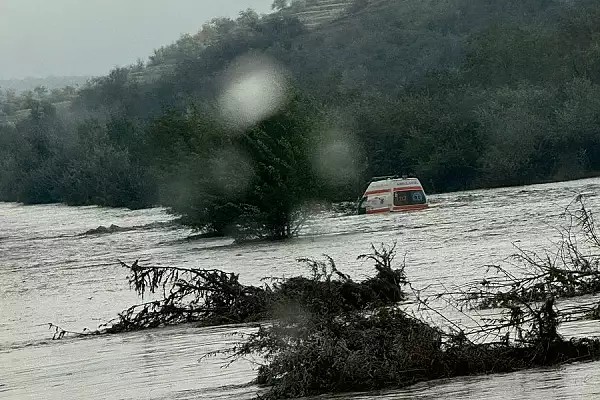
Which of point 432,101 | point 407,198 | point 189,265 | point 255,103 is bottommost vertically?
point 189,265

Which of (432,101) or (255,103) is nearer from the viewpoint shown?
(255,103)

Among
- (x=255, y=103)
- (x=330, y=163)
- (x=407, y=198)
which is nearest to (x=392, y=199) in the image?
(x=407, y=198)

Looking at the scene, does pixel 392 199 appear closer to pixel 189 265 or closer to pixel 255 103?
pixel 255 103

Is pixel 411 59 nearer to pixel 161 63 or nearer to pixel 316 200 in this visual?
pixel 316 200

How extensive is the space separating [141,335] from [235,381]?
6.23m

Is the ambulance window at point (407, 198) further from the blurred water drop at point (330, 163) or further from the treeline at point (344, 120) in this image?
the blurred water drop at point (330, 163)

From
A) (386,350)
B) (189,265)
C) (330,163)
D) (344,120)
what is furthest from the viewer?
(344,120)

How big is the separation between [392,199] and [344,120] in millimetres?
21636

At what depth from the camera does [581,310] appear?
13336mm

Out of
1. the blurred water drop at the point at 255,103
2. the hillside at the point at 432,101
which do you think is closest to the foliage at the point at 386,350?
the blurred water drop at the point at 255,103

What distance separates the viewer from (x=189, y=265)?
34.0 m

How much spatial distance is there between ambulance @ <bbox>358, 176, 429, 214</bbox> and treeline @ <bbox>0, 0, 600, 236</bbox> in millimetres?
796

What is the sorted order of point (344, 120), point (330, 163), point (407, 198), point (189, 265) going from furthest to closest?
point (344, 120) → point (407, 198) → point (330, 163) → point (189, 265)

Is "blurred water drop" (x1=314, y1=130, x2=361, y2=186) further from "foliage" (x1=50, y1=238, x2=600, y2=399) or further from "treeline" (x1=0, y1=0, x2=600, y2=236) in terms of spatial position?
"foliage" (x1=50, y1=238, x2=600, y2=399)
